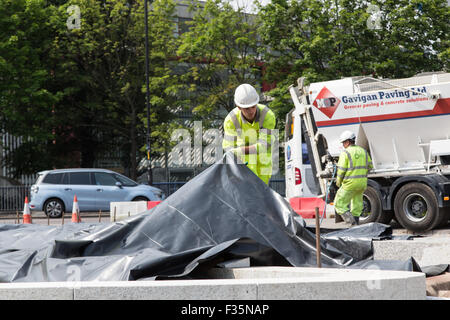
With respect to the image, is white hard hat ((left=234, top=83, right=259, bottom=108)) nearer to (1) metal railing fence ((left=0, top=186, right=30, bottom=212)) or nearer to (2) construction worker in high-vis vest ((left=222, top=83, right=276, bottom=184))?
(2) construction worker in high-vis vest ((left=222, top=83, right=276, bottom=184))

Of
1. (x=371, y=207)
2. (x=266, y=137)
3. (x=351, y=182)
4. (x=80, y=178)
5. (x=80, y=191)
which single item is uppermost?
(x=266, y=137)

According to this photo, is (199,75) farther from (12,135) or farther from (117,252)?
(117,252)

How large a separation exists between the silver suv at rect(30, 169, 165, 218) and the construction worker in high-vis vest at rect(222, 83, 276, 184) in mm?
14678

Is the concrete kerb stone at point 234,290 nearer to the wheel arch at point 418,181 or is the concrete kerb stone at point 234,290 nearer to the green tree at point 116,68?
the wheel arch at point 418,181

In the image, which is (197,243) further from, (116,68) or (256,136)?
(116,68)

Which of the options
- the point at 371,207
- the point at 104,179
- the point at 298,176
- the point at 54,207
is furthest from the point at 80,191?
the point at 371,207

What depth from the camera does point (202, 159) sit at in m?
32.4

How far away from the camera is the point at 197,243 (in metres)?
4.88

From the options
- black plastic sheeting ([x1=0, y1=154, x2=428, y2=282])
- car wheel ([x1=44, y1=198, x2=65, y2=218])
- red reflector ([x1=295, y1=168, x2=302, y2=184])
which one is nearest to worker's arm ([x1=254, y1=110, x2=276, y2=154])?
black plastic sheeting ([x1=0, y1=154, x2=428, y2=282])

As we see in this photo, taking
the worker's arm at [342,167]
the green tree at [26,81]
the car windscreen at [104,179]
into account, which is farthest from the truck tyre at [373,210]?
the green tree at [26,81]

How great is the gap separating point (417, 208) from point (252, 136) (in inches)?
247

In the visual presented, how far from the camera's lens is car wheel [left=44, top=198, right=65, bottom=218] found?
69.3 ft

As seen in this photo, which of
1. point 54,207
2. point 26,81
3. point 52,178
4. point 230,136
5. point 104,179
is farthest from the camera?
point 26,81

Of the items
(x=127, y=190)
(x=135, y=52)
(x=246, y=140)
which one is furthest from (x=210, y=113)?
(x=246, y=140)
